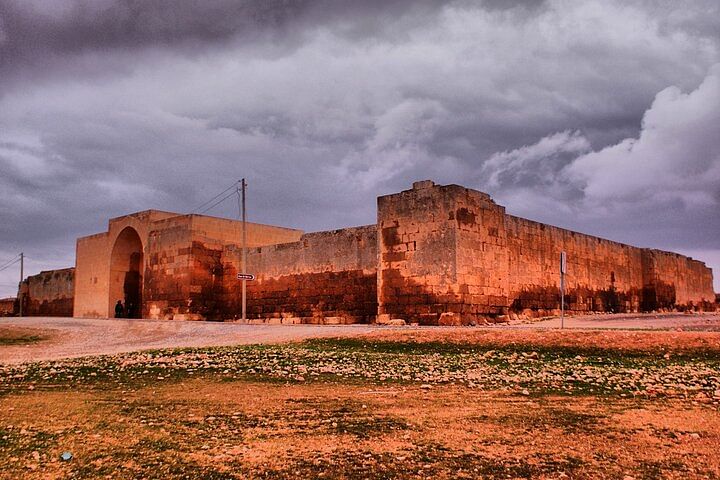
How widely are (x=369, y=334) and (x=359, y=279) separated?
703cm

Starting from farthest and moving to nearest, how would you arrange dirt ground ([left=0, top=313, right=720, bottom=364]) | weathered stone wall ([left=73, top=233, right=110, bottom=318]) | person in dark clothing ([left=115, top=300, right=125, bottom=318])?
weathered stone wall ([left=73, top=233, right=110, bottom=318])
person in dark clothing ([left=115, top=300, right=125, bottom=318])
dirt ground ([left=0, top=313, right=720, bottom=364])

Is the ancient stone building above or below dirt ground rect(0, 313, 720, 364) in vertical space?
above

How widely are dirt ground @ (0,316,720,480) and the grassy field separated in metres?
0.02

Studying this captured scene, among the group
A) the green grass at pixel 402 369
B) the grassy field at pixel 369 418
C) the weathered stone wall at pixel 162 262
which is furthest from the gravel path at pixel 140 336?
the weathered stone wall at pixel 162 262

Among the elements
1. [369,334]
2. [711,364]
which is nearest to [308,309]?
[369,334]

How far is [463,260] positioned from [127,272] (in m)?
19.7

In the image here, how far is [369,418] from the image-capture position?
5195 millimetres

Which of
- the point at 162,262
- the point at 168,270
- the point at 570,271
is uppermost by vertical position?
the point at 162,262

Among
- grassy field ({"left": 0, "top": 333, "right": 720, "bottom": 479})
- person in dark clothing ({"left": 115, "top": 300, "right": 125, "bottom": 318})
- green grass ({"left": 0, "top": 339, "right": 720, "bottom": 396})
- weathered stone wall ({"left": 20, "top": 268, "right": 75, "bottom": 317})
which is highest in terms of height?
weathered stone wall ({"left": 20, "top": 268, "right": 75, "bottom": 317})

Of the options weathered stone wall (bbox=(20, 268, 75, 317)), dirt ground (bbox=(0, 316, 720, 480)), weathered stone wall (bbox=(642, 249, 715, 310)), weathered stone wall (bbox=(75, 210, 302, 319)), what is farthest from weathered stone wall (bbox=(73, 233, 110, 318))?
weathered stone wall (bbox=(642, 249, 715, 310))

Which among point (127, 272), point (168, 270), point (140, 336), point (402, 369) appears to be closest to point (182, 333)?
point (140, 336)

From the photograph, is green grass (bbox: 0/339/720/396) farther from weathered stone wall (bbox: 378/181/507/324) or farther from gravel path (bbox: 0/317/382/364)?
weathered stone wall (bbox: 378/181/507/324)

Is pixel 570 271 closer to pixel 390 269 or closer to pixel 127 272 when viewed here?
pixel 390 269

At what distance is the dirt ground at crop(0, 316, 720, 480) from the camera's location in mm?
3879
